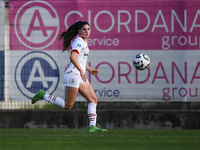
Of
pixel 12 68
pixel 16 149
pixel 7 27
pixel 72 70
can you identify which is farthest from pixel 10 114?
pixel 16 149

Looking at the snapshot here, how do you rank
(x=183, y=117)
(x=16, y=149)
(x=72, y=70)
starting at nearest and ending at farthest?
(x=16, y=149) < (x=72, y=70) < (x=183, y=117)

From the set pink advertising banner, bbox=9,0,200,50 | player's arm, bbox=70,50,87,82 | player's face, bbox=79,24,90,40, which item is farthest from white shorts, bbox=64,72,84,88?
pink advertising banner, bbox=9,0,200,50

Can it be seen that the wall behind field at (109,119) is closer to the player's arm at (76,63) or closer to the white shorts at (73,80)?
the white shorts at (73,80)

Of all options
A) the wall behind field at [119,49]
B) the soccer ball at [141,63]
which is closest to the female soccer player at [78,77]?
the soccer ball at [141,63]

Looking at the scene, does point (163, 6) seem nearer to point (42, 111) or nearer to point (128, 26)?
point (128, 26)

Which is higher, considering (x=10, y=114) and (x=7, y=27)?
(x=7, y=27)

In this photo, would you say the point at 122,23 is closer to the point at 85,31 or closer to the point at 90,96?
the point at 85,31

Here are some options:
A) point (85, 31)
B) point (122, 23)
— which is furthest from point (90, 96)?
point (122, 23)

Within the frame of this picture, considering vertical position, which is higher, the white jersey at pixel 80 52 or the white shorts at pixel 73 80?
the white jersey at pixel 80 52

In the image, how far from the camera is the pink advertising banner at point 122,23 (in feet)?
34.2

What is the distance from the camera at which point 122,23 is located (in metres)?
10.5

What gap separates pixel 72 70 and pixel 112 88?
2794mm

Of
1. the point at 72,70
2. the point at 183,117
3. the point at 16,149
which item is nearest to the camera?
the point at 16,149

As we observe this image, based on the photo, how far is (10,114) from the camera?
10234 mm
